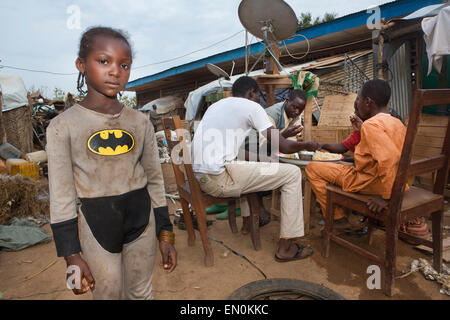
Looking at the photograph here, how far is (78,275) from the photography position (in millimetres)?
1016

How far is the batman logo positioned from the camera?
3.47ft

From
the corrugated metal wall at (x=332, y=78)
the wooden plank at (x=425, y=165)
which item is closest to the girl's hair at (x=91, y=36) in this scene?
the wooden plank at (x=425, y=165)

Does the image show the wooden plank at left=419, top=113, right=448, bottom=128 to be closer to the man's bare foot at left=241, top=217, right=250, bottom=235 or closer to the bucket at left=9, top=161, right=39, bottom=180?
the man's bare foot at left=241, top=217, right=250, bottom=235

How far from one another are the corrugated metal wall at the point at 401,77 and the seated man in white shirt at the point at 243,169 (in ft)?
17.2

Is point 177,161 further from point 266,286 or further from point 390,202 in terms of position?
point 390,202

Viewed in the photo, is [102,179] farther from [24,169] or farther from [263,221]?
[24,169]

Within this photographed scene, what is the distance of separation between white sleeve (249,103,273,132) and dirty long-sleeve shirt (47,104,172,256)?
1347 millimetres

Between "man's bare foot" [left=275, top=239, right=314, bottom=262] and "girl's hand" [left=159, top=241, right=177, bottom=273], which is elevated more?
"girl's hand" [left=159, top=241, right=177, bottom=273]

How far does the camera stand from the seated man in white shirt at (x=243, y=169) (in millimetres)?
2352

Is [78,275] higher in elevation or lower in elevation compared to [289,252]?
higher

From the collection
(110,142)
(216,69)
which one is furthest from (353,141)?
(216,69)

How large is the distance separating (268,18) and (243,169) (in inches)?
107

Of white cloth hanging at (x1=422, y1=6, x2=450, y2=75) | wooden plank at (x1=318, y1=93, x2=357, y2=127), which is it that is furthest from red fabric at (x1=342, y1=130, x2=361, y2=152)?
wooden plank at (x1=318, y1=93, x2=357, y2=127)

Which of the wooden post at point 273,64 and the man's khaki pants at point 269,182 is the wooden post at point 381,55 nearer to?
the wooden post at point 273,64
